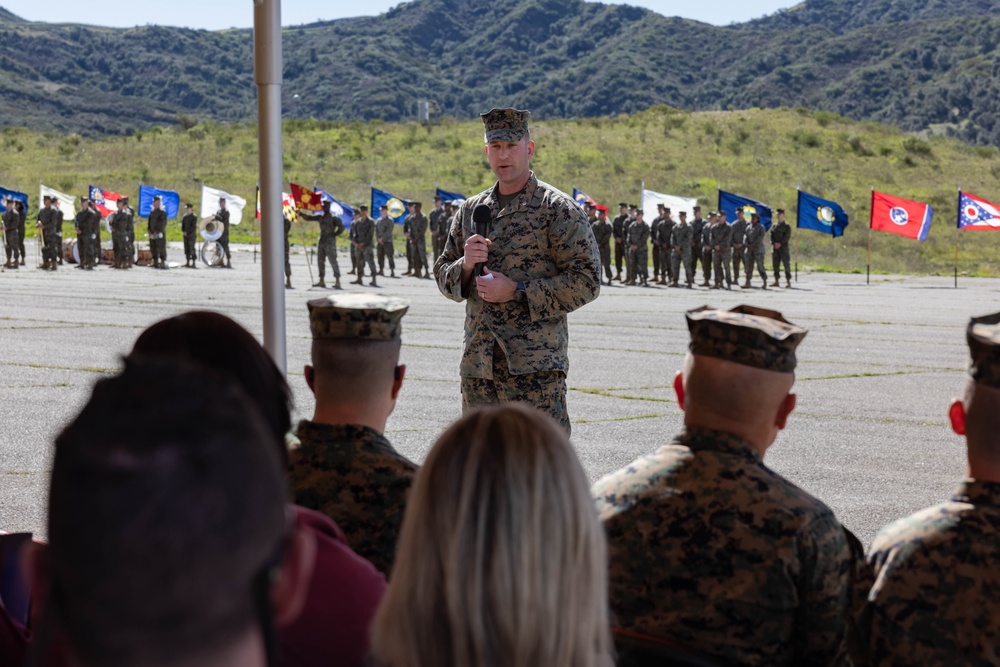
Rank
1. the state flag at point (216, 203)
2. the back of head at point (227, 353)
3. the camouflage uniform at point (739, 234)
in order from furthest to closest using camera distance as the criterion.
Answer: the state flag at point (216, 203)
the camouflage uniform at point (739, 234)
the back of head at point (227, 353)

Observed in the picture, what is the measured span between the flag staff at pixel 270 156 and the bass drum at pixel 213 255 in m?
30.4

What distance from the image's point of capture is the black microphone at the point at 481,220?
15.6 feet

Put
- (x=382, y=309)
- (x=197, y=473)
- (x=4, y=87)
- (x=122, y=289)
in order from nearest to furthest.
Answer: (x=197, y=473), (x=382, y=309), (x=122, y=289), (x=4, y=87)

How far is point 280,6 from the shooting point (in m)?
4.22

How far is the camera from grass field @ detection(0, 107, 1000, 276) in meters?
54.5

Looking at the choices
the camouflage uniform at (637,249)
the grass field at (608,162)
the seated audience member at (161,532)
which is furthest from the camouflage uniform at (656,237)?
the seated audience member at (161,532)

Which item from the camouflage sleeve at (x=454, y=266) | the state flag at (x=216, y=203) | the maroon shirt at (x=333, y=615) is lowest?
the maroon shirt at (x=333, y=615)

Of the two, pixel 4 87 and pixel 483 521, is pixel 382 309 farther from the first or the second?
pixel 4 87

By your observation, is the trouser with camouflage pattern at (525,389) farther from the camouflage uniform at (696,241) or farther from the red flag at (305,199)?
the camouflage uniform at (696,241)

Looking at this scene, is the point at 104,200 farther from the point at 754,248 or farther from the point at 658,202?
the point at 754,248

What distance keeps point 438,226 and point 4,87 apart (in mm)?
102581

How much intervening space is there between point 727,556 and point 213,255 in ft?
110

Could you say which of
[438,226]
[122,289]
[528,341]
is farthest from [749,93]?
[528,341]

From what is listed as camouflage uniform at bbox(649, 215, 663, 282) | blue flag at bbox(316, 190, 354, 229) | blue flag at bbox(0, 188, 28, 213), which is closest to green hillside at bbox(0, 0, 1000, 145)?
blue flag at bbox(0, 188, 28, 213)
